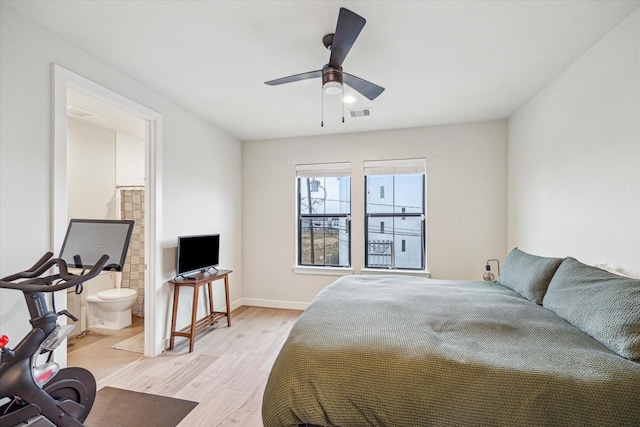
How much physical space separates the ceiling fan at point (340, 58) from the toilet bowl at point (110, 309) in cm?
319

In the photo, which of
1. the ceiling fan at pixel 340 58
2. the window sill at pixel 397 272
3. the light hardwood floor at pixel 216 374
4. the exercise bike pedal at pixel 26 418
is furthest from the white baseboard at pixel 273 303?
the ceiling fan at pixel 340 58

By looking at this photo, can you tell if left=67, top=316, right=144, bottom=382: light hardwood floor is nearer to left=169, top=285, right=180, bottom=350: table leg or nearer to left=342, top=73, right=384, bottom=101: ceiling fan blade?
left=169, top=285, right=180, bottom=350: table leg

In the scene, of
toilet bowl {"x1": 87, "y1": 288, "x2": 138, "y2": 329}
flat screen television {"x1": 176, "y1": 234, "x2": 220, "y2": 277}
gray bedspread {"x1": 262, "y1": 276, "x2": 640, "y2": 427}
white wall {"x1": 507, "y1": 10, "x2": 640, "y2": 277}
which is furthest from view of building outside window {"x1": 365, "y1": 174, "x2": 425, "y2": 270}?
toilet bowl {"x1": 87, "y1": 288, "x2": 138, "y2": 329}

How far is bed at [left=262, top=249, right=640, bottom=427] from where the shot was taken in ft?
3.90

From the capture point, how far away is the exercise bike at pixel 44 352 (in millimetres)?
1465

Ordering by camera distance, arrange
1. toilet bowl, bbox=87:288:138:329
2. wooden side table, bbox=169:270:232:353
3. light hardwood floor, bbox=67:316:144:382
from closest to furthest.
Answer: light hardwood floor, bbox=67:316:144:382, wooden side table, bbox=169:270:232:353, toilet bowl, bbox=87:288:138:329

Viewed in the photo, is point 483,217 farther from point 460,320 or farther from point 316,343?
point 316,343

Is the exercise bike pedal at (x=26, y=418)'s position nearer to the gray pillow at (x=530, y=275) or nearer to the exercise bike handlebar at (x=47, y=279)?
the exercise bike handlebar at (x=47, y=279)

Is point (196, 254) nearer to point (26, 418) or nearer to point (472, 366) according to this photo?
point (26, 418)

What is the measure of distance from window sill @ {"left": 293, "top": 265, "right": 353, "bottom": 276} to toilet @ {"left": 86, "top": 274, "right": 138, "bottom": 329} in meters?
2.13

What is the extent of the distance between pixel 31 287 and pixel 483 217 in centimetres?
427

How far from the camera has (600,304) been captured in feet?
5.09

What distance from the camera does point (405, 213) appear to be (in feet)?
14.3

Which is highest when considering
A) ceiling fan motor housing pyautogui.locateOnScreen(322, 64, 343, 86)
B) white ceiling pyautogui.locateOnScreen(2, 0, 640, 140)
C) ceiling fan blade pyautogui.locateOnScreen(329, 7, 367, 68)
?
A: white ceiling pyautogui.locateOnScreen(2, 0, 640, 140)
